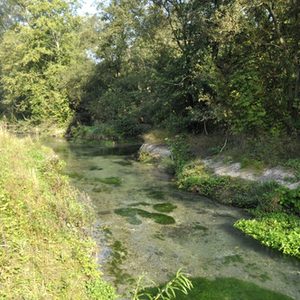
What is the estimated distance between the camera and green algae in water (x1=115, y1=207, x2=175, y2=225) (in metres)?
11.3

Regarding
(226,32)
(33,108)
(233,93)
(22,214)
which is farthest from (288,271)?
(33,108)

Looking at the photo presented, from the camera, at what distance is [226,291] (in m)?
7.25

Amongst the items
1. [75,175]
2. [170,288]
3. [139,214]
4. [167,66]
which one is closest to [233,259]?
[139,214]

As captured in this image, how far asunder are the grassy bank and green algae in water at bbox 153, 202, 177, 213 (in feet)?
9.69

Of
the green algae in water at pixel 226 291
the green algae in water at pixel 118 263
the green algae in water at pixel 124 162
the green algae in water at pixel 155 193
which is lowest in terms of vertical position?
the green algae in water at pixel 226 291

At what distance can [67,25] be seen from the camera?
44.1 metres

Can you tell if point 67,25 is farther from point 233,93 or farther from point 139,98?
point 233,93

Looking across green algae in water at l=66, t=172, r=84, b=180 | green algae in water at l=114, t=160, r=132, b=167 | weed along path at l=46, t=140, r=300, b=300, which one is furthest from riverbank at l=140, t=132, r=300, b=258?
green algae in water at l=66, t=172, r=84, b=180

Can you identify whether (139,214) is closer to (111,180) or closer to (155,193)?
(155,193)

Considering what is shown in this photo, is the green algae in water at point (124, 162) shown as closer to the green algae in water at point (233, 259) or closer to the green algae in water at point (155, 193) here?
the green algae in water at point (155, 193)

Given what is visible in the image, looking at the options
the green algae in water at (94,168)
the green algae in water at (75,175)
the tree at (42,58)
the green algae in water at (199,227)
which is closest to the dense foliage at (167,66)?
the tree at (42,58)

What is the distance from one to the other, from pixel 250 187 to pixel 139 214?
3974 millimetres

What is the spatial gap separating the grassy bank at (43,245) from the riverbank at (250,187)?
186 inches

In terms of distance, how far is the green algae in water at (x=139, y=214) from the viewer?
11297 millimetres
